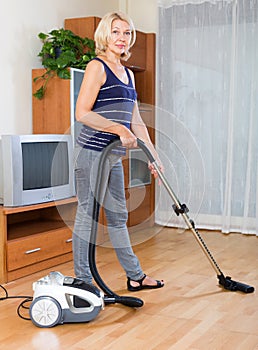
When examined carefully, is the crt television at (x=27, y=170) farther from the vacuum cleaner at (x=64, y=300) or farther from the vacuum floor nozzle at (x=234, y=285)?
the vacuum floor nozzle at (x=234, y=285)

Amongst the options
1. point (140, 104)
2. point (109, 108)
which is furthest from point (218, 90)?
point (109, 108)

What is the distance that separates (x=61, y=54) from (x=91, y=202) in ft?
6.15

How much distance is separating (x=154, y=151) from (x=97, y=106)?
0.36 metres

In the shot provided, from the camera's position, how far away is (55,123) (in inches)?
181

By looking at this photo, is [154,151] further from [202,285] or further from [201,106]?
[201,106]

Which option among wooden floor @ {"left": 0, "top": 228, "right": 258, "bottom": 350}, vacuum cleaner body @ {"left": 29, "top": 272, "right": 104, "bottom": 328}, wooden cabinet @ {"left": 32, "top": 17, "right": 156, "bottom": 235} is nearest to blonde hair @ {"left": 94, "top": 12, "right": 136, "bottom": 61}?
wooden cabinet @ {"left": 32, "top": 17, "right": 156, "bottom": 235}

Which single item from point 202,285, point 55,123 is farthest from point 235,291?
point 55,123

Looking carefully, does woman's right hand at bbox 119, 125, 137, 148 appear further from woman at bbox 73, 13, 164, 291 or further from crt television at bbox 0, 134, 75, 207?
crt television at bbox 0, 134, 75, 207

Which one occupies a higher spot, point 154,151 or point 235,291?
point 154,151

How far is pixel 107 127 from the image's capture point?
9.75ft

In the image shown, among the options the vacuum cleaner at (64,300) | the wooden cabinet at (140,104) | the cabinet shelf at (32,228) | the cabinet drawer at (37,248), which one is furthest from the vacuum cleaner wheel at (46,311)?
the cabinet shelf at (32,228)

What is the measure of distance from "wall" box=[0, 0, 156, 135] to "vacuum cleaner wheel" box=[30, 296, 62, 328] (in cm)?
184

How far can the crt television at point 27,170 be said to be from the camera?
3.80m

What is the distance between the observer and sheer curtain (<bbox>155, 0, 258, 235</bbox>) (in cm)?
543
